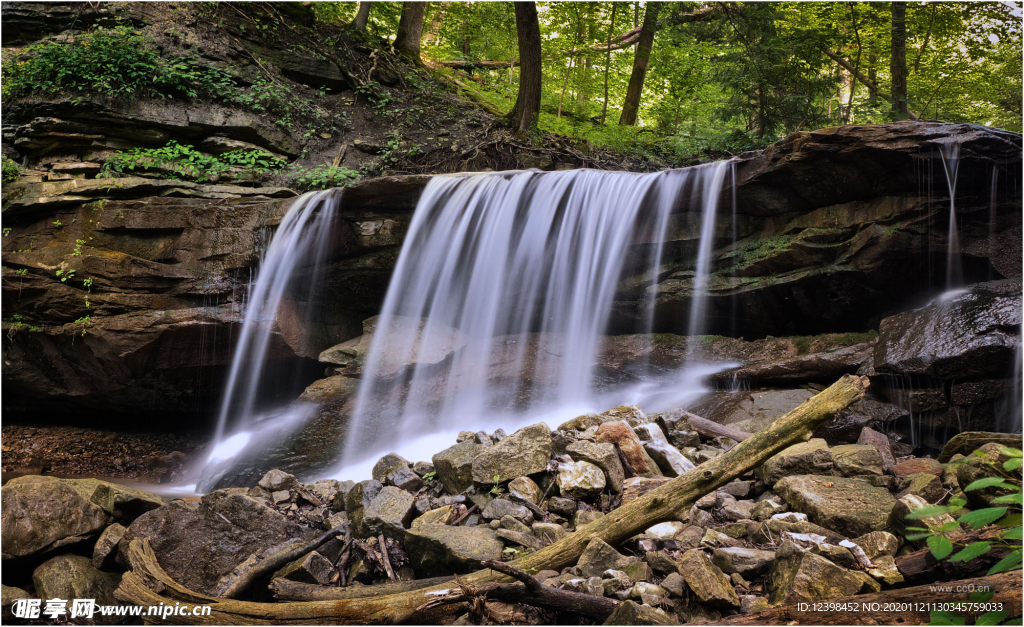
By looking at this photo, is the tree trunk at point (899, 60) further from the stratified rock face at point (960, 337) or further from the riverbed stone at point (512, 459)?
the riverbed stone at point (512, 459)

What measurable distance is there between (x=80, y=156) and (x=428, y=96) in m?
6.89

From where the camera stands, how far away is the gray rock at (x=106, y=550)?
10.8ft

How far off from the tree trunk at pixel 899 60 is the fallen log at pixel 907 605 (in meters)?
10.1

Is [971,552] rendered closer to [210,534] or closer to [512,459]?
[512,459]

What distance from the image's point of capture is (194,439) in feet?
27.2

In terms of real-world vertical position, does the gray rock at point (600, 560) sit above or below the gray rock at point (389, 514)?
above

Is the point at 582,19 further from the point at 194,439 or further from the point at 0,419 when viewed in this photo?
the point at 0,419

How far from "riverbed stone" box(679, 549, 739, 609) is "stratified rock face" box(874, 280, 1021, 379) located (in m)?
3.92

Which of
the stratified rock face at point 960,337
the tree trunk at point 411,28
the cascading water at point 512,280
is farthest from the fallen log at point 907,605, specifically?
the tree trunk at point 411,28

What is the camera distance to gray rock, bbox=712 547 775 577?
7.66ft

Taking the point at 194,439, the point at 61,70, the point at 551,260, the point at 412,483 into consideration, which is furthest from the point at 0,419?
the point at 551,260

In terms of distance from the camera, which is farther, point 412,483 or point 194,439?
point 194,439

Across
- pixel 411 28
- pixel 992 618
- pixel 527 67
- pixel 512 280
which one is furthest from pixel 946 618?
pixel 411 28

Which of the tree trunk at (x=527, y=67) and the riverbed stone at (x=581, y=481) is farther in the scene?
the tree trunk at (x=527, y=67)
